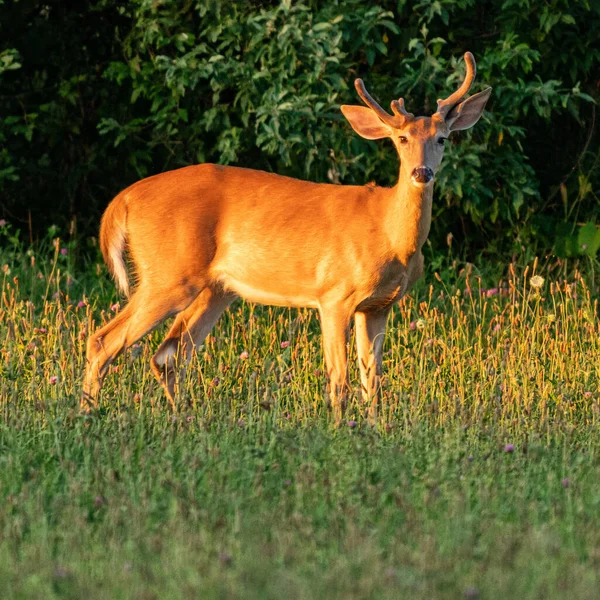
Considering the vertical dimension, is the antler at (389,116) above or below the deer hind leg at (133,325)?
above

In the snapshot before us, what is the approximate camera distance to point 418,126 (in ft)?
21.7

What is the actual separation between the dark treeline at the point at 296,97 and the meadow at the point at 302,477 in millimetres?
1849

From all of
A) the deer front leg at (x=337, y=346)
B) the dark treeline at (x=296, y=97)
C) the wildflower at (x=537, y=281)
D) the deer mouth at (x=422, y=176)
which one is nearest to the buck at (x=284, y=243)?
the deer front leg at (x=337, y=346)

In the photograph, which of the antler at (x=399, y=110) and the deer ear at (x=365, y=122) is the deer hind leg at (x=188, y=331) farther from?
the antler at (x=399, y=110)

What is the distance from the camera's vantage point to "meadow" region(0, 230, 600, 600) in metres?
3.78

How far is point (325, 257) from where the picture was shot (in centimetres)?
673

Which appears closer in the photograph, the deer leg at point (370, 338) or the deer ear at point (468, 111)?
the deer leg at point (370, 338)

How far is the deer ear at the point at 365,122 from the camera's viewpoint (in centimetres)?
697

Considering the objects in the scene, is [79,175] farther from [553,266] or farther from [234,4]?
[553,266]

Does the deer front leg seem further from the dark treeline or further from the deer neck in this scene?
the dark treeline

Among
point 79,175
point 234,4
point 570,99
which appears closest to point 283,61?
point 234,4

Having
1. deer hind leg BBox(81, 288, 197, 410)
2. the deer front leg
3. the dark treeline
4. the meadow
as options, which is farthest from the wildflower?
deer hind leg BBox(81, 288, 197, 410)

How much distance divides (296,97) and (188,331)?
1.89 meters

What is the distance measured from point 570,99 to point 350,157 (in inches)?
59.4
